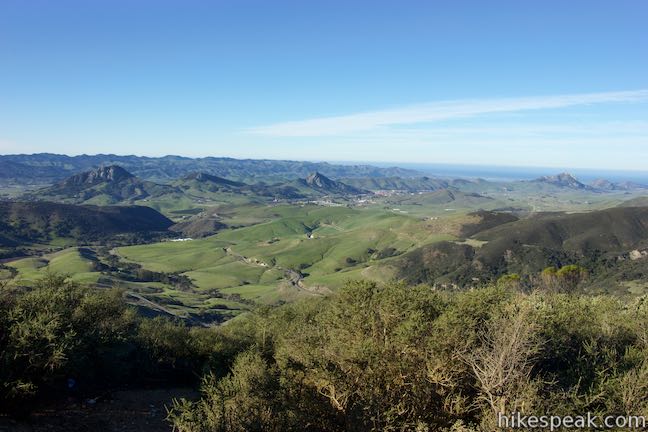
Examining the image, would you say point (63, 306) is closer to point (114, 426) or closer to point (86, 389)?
point (86, 389)

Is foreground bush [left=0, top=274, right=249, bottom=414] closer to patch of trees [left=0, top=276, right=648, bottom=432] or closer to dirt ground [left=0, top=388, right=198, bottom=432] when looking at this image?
patch of trees [left=0, top=276, right=648, bottom=432]

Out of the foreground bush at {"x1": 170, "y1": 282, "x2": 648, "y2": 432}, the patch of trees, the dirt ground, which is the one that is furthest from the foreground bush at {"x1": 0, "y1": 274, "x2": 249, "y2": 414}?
the foreground bush at {"x1": 170, "y1": 282, "x2": 648, "y2": 432}

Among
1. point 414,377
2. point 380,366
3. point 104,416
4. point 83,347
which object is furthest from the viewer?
point 83,347

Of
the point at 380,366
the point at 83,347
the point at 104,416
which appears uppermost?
the point at 380,366

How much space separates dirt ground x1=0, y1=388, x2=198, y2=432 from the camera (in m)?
27.9

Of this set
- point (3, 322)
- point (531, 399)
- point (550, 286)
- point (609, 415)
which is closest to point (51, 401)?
point (3, 322)

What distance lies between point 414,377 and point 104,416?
24032mm

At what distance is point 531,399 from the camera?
73.0 feet

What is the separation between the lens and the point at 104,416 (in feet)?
104

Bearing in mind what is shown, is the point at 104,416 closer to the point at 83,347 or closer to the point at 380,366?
the point at 83,347

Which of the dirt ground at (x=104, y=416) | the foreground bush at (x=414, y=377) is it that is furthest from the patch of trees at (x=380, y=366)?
the dirt ground at (x=104, y=416)

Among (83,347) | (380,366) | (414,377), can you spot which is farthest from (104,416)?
(414,377)

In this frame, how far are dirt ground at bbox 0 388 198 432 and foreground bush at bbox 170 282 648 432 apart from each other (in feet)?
19.0

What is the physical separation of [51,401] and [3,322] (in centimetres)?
717
